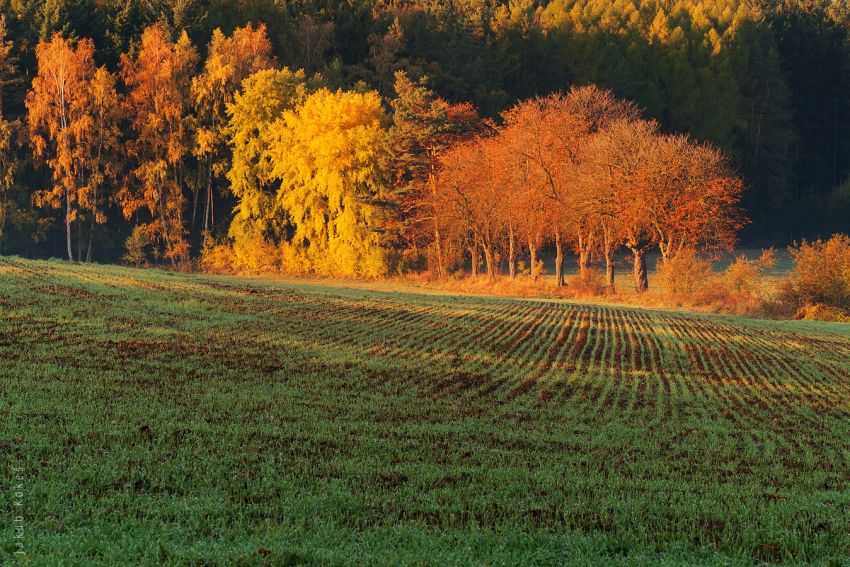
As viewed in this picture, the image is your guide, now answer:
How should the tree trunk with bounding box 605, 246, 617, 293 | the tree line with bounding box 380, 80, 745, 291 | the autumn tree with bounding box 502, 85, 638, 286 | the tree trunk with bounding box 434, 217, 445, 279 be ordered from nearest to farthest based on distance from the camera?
the tree line with bounding box 380, 80, 745, 291 → the autumn tree with bounding box 502, 85, 638, 286 → the tree trunk with bounding box 605, 246, 617, 293 → the tree trunk with bounding box 434, 217, 445, 279

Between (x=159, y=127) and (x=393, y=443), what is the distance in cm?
6491

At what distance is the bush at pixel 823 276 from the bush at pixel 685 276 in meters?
6.24

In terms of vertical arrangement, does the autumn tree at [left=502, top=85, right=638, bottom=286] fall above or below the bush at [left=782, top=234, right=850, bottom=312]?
above

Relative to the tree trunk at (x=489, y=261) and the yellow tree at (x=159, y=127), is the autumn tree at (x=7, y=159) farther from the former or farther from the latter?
the tree trunk at (x=489, y=261)

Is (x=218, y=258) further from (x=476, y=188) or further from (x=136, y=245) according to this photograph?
(x=476, y=188)

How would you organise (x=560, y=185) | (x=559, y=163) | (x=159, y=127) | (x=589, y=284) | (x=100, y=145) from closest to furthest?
(x=589, y=284), (x=560, y=185), (x=559, y=163), (x=100, y=145), (x=159, y=127)

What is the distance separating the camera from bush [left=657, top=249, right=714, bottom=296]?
2242 inches

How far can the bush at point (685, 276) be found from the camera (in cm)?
5694

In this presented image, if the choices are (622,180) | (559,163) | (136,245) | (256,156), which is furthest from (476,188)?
(136,245)

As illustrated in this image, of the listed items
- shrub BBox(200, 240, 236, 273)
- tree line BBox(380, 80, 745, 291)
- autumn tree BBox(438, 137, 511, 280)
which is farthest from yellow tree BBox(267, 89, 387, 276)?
shrub BBox(200, 240, 236, 273)

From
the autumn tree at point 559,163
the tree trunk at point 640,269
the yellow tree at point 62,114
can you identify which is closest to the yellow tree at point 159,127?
the yellow tree at point 62,114

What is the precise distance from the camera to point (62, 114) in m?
69.1

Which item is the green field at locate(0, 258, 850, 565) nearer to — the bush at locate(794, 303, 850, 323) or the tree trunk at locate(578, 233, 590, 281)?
the bush at locate(794, 303, 850, 323)

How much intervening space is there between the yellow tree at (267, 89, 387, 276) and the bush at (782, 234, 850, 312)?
105ft
